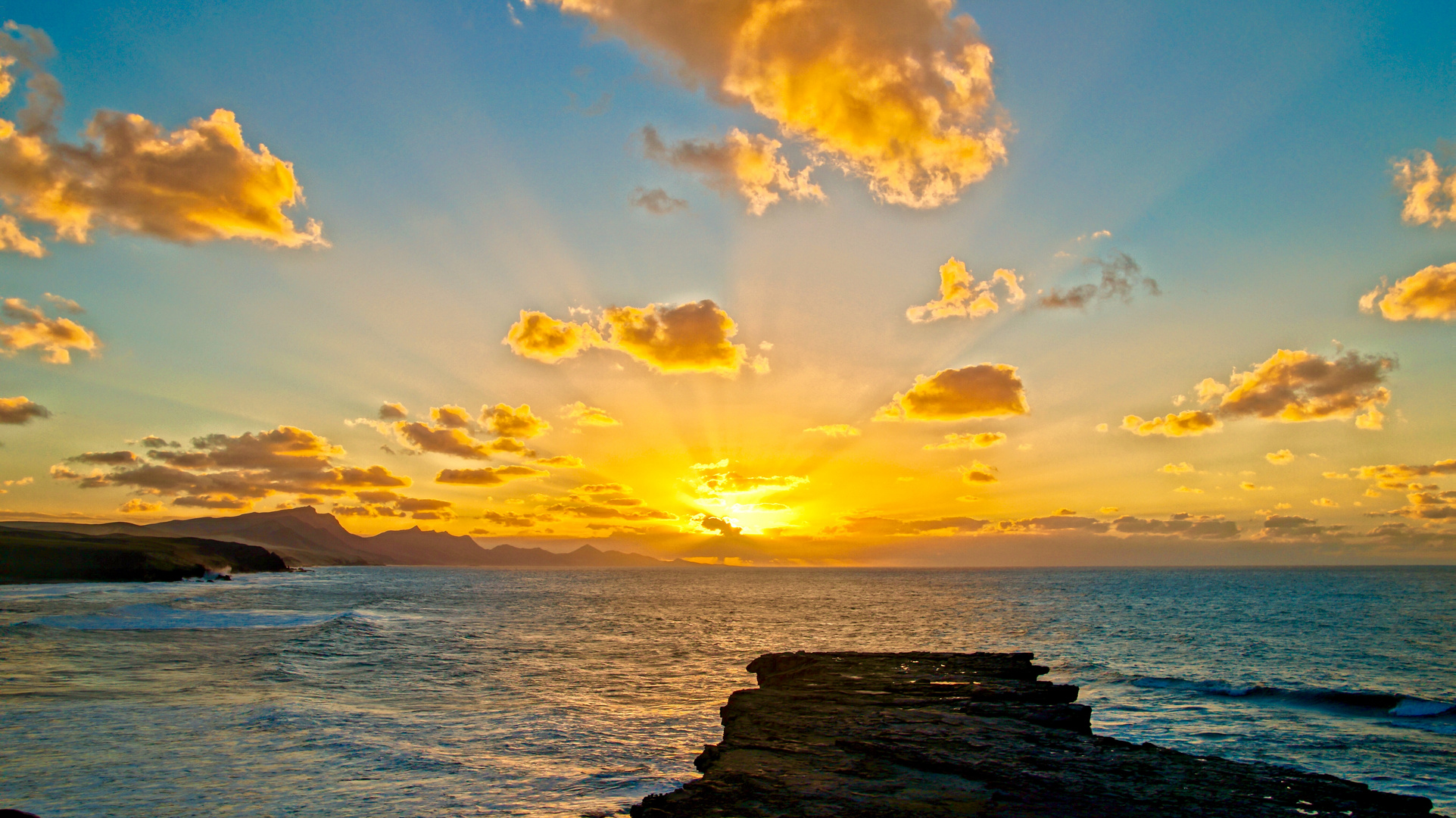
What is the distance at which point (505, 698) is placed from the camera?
1179 inches

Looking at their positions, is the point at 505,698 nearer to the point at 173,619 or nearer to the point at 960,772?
the point at 960,772

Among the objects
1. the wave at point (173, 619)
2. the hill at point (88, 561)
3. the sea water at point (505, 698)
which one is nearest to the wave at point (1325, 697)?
the sea water at point (505, 698)

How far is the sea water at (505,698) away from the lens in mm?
17828

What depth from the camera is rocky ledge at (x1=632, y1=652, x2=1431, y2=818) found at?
12.6m

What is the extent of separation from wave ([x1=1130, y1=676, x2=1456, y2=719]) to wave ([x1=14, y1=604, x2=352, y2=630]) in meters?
63.3

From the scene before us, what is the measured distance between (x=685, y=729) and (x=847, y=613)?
65590 millimetres

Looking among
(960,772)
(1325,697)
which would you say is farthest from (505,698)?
(1325,697)

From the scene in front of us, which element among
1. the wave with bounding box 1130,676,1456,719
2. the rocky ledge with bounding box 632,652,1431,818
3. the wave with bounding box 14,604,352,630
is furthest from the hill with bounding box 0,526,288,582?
the wave with bounding box 1130,676,1456,719

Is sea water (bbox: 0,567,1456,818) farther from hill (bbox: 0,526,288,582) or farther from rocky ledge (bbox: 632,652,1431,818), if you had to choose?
hill (bbox: 0,526,288,582)

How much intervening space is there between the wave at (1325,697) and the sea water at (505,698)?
0.17 metres

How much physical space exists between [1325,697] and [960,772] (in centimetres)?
3357

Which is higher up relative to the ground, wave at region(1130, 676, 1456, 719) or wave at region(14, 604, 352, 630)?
wave at region(14, 604, 352, 630)

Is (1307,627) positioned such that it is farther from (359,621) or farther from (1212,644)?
(359,621)

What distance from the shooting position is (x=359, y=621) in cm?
6009
